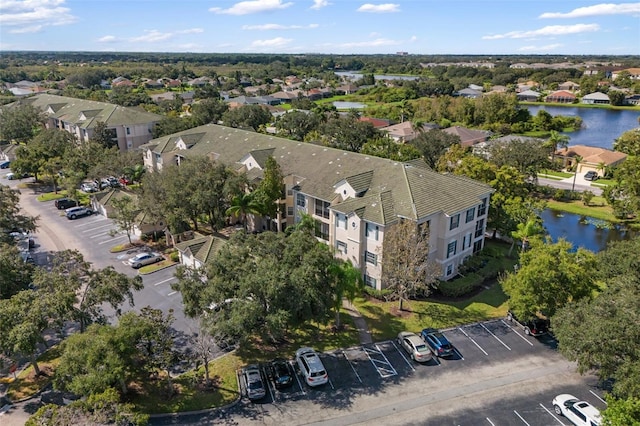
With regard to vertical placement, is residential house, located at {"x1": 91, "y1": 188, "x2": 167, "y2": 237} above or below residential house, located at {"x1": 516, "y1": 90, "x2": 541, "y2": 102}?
below

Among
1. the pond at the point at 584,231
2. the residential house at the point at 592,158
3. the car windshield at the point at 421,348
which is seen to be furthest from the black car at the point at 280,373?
the residential house at the point at 592,158

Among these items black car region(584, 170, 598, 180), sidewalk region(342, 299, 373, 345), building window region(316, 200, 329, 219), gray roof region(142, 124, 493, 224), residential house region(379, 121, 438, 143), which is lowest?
sidewalk region(342, 299, 373, 345)

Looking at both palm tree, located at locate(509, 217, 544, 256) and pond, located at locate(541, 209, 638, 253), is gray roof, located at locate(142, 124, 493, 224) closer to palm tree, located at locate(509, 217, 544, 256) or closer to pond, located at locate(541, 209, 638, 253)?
palm tree, located at locate(509, 217, 544, 256)

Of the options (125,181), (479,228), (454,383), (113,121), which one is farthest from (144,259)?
(113,121)

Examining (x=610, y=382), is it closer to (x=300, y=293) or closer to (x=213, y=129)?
(x=300, y=293)

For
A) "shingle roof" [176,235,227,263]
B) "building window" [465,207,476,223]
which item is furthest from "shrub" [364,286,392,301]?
"shingle roof" [176,235,227,263]

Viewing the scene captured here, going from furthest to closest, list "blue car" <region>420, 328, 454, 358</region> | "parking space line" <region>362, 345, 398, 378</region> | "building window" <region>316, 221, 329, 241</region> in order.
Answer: "building window" <region>316, 221, 329, 241</region> → "blue car" <region>420, 328, 454, 358</region> → "parking space line" <region>362, 345, 398, 378</region>

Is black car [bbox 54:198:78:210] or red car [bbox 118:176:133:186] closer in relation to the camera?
black car [bbox 54:198:78:210]

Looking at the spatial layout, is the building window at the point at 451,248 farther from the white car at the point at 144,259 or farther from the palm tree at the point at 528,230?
the white car at the point at 144,259
